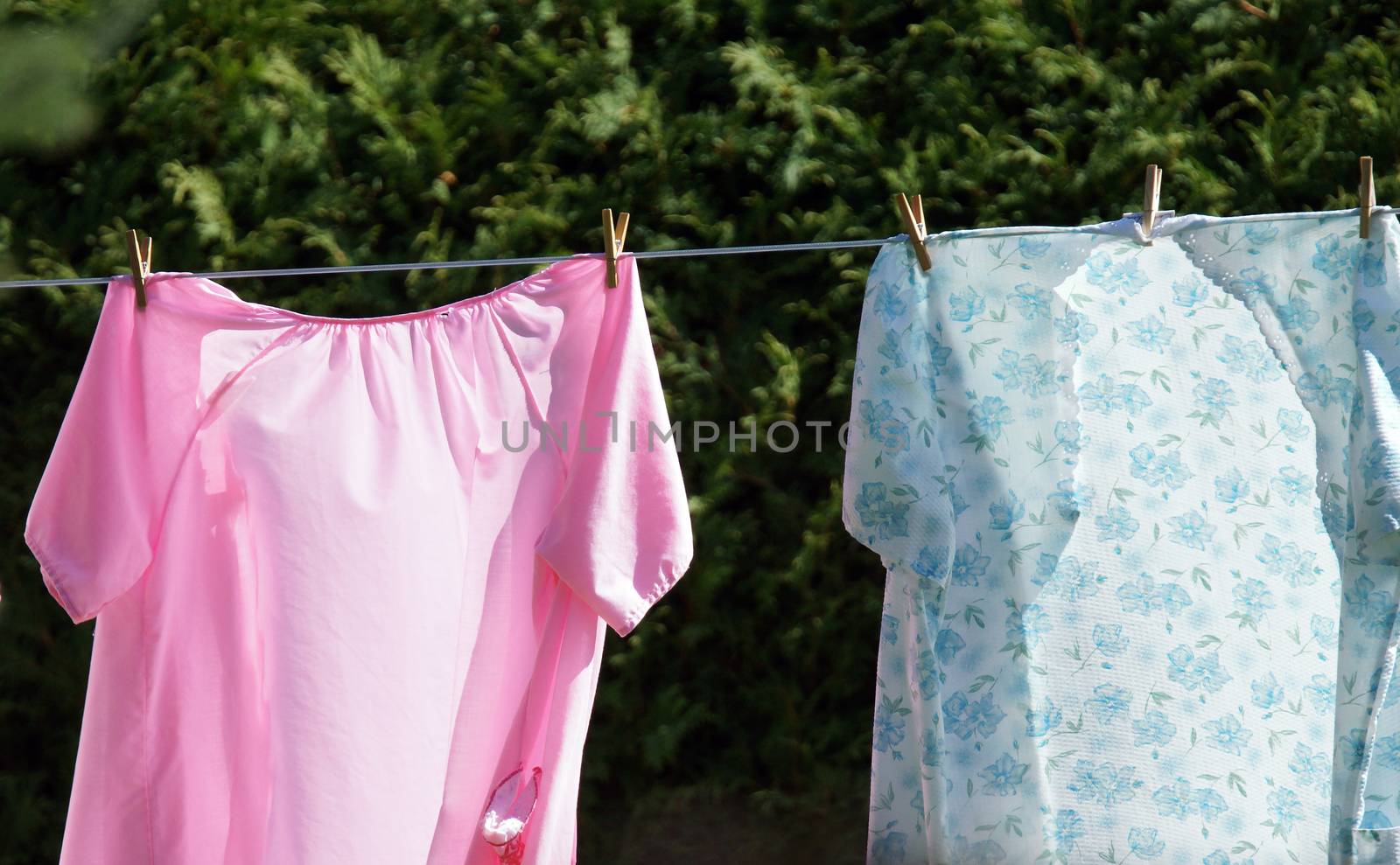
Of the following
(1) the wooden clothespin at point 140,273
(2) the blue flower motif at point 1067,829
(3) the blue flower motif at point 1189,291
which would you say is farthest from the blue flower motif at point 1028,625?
(1) the wooden clothespin at point 140,273

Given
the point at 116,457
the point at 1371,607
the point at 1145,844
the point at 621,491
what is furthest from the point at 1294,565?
the point at 116,457

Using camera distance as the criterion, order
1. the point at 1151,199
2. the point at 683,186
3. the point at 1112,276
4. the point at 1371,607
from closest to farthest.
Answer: the point at 1371,607 < the point at 1151,199 < the point at 1112,276 < the point at 683,186

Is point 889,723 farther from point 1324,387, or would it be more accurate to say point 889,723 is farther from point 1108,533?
point 1324,387

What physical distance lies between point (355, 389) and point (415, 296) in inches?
27.6

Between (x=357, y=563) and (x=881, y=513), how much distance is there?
634mm

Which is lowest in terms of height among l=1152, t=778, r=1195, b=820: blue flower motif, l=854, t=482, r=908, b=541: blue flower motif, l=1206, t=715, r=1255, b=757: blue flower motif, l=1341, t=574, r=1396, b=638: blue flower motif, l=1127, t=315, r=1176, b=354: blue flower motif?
l=1152, t=778, r=1195, b=820: blue flower motif

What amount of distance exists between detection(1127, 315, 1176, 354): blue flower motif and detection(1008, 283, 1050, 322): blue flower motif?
13cm

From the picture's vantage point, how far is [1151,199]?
154 centimetres

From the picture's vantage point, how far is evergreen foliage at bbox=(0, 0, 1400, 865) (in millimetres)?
2246

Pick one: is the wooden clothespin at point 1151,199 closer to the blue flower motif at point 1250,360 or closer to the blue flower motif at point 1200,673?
the blue flower motif at point 1250,360

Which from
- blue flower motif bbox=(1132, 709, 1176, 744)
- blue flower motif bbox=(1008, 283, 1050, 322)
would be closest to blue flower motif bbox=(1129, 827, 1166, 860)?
blue flower motif bbox=(1132, 709, 1176, 744)

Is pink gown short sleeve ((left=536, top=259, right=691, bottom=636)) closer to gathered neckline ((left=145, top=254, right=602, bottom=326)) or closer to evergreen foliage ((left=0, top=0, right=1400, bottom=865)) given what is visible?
gathered neckline ((left=145, top=254, right=602, bottom=326))

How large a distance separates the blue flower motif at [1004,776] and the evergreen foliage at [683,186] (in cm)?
74

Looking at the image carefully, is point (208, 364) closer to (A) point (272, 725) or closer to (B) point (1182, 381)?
(A) point (272, 725)
